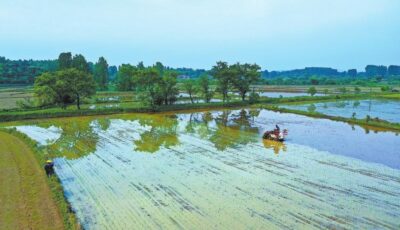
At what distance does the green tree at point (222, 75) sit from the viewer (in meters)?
42.0

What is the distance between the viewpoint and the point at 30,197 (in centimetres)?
1139

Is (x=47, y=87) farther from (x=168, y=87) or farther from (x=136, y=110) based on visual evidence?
(x=168, y=87)

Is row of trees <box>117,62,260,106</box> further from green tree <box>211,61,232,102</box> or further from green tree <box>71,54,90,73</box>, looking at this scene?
green tree <box>71,54,90,73</box>

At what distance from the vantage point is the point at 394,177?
13891 millimetres

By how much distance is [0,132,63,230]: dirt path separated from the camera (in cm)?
955

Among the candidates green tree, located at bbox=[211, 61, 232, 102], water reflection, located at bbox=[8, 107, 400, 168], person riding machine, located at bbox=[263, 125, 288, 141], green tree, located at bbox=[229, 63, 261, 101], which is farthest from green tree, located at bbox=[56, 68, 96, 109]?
person riding machine, located at bbox=[263, 125, 288, 141]

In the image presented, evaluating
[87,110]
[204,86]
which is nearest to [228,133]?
[87,110]

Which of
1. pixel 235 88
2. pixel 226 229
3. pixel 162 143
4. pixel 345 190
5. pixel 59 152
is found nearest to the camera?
pixel 226 229

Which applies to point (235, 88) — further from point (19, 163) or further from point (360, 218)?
point (360, 218)

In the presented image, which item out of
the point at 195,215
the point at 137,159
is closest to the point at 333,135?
the point at 137,159

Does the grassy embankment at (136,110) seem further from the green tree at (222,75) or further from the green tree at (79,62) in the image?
the green tree at (79,62)

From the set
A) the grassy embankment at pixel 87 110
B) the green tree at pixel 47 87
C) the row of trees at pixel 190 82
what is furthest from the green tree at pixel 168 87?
the green tree at pixel 47 87

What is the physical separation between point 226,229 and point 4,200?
707 cm

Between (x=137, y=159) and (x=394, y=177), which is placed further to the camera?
(x=137, y=159)
